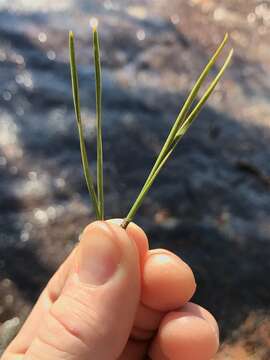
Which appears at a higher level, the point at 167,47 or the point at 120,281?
the point at 120,281

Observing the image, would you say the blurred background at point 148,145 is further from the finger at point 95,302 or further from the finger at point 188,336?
the finger at point 95,302

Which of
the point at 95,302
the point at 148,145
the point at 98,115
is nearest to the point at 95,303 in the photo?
the point at 95,302

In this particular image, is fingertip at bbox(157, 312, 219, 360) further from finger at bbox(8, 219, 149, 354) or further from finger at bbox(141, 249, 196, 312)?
finger at bbox(8, 219, 149, 354)

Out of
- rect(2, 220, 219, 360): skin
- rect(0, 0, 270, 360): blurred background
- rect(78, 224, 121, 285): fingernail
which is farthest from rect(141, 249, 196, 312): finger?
rect(0, 0, 270, 360): blurred background

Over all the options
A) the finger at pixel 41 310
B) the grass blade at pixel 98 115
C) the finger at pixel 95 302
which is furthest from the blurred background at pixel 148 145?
the grass blade at pixel 98 115

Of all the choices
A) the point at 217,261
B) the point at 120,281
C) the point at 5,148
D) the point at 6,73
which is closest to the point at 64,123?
the point at 5,148

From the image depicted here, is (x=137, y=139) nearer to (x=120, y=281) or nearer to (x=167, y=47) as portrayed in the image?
(x=167, y=47)

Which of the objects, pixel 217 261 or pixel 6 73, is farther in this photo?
pixel 6 73

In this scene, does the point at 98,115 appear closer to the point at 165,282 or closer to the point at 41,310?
the point at 165,282
